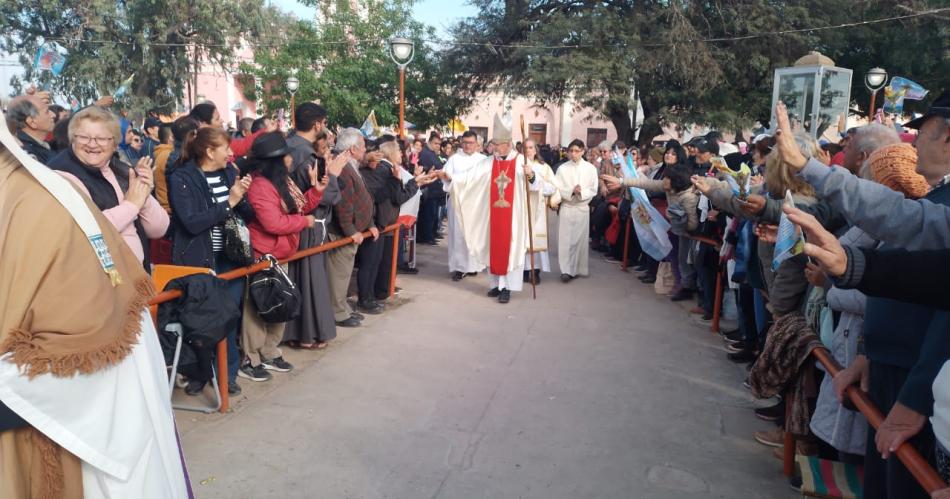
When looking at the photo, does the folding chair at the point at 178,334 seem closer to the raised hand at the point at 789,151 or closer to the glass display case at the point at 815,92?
the raised hand at the point at 789,151

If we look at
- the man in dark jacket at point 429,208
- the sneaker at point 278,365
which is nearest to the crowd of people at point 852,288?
the sneaker at point 278,365

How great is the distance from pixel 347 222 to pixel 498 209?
8.05ft

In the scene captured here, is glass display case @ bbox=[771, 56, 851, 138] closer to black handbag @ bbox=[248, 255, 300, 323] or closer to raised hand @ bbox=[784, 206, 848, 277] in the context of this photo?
black handbag @ bbox=[248, 255, 300, 323]

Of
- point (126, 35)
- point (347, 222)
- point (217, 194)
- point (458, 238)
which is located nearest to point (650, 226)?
point (458, 238)

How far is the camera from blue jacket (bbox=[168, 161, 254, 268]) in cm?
433

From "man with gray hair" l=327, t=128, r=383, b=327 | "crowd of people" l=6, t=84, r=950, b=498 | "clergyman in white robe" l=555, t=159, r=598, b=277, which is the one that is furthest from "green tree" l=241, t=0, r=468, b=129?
"man with gray hair" l=327, t=128, r=383, b=327

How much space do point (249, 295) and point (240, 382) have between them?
2.07ft

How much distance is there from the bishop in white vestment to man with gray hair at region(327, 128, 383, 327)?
3.24 metres

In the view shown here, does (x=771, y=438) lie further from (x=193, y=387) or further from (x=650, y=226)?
(x=650, y=226)

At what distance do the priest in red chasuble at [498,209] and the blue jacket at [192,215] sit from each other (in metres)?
4.06

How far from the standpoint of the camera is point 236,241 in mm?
4688

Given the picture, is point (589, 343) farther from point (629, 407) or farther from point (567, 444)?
point (567, 444)

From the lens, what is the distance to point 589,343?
21.1ft

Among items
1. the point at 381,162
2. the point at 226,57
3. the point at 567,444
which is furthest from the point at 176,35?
the point at 567,444
